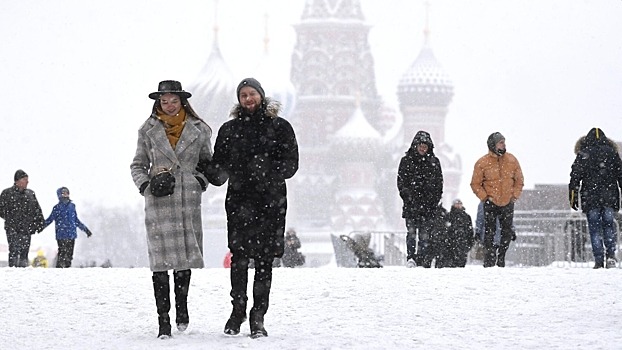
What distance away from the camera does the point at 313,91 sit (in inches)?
4520

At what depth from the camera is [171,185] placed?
7.67 m

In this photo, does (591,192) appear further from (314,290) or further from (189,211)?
(189,211)

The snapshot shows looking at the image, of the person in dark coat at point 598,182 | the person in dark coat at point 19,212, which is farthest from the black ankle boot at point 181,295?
the person in dark coat at point 19,212

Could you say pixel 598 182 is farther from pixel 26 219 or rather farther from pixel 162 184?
pixel 162 184

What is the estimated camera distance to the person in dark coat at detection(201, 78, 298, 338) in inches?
305

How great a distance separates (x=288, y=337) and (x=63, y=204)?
26.8 feet

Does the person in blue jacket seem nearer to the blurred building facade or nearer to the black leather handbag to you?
the black leather handbag

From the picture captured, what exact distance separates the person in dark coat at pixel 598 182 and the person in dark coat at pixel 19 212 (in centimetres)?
532

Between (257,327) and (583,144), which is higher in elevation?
(583,144)

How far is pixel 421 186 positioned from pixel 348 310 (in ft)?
12.5

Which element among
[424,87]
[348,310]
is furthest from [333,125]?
[348,310]

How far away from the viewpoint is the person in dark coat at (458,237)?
15609 millimetres

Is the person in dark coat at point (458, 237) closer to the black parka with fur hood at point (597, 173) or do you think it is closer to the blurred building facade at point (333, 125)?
the black parka with fur hood at point (597, 173)

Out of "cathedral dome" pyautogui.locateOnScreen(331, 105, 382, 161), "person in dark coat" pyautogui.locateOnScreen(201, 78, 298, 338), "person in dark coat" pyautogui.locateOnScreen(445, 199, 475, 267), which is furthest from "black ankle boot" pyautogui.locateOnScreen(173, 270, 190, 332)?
"cathedral dome" pyautogui.locateOnScreen(331, 105, 382, 161)
